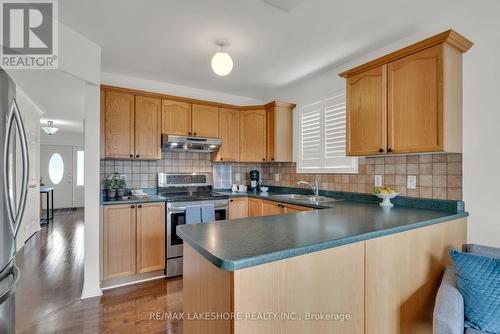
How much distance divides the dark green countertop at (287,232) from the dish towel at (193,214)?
1548 mm

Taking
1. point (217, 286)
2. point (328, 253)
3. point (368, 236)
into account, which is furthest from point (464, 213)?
point (217, 286)

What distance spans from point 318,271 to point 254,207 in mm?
2261

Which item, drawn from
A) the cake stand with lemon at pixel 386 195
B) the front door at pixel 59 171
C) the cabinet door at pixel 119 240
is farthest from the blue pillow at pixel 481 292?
the front door at pixel 59 171

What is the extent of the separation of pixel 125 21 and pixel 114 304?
2.51 metres

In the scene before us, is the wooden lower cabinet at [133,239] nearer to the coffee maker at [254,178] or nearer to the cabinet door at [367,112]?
the coffee maker at [254,178]

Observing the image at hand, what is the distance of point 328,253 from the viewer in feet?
3.75

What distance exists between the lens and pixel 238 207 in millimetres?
3379

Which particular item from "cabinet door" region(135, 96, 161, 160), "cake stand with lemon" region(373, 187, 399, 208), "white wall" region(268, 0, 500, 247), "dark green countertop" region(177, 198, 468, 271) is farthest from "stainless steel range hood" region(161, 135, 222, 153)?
"white wall" region(268, 0, 500, 247)

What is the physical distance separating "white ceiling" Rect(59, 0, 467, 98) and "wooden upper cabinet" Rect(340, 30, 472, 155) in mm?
343

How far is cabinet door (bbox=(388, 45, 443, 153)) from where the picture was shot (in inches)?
68.3

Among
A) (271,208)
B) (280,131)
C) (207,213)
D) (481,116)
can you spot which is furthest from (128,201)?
(481,116)

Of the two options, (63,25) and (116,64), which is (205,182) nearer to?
(116,64)

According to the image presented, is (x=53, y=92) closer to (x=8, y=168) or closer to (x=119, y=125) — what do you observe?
(x=119, y=125)

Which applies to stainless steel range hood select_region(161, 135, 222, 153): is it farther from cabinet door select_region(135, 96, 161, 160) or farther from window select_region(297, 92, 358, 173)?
window select_region(297, 92, 358, 173)
